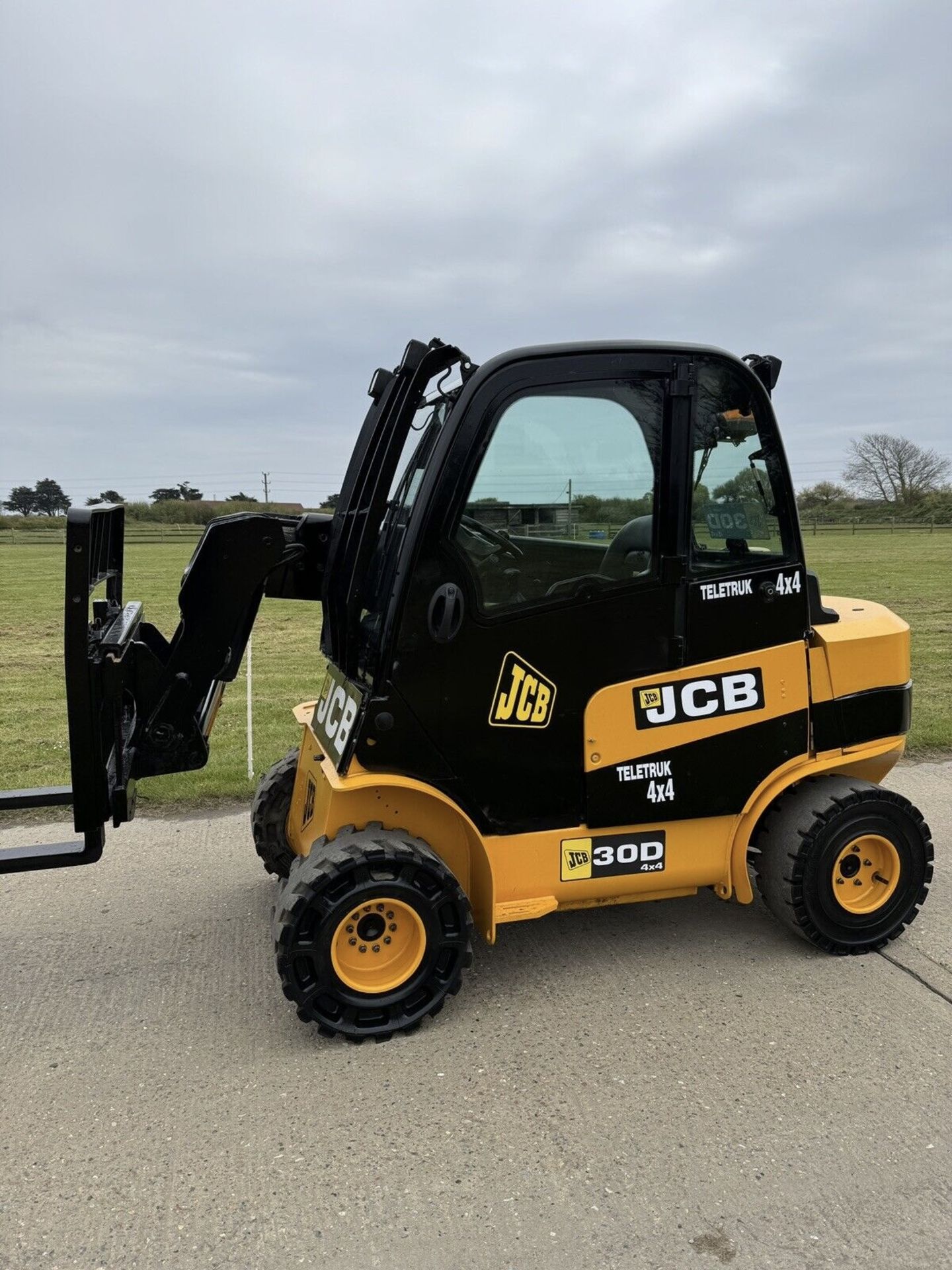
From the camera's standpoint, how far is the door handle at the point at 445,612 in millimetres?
3270

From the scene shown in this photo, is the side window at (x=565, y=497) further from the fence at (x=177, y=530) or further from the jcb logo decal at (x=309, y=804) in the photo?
the fence at (x=177, y=530)

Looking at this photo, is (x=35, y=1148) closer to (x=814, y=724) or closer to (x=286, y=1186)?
(x=286, y=1186)

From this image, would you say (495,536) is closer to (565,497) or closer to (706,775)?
(565,497)

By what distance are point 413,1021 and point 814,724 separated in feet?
6.50

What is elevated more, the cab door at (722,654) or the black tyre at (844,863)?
the cab door at (722,654)

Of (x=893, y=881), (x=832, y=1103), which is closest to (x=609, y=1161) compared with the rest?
(x=832, y=1103)

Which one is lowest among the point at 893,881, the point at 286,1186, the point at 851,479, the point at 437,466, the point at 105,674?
the point at 286,1186

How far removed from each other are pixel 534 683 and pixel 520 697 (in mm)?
75

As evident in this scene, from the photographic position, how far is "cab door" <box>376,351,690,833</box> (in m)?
3.31

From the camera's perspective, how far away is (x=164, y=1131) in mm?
2824

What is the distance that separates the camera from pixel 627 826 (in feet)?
12.0

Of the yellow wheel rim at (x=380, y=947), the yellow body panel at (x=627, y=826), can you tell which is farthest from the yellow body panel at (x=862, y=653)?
the yellow wheel rim at (x=380, y=947)

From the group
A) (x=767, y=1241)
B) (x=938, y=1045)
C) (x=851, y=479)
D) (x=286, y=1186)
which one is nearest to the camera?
(x=767, y=1241)

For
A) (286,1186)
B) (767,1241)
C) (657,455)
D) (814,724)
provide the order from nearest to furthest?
(767,1241) < (286,1186) < (657,455) < (814,724)
